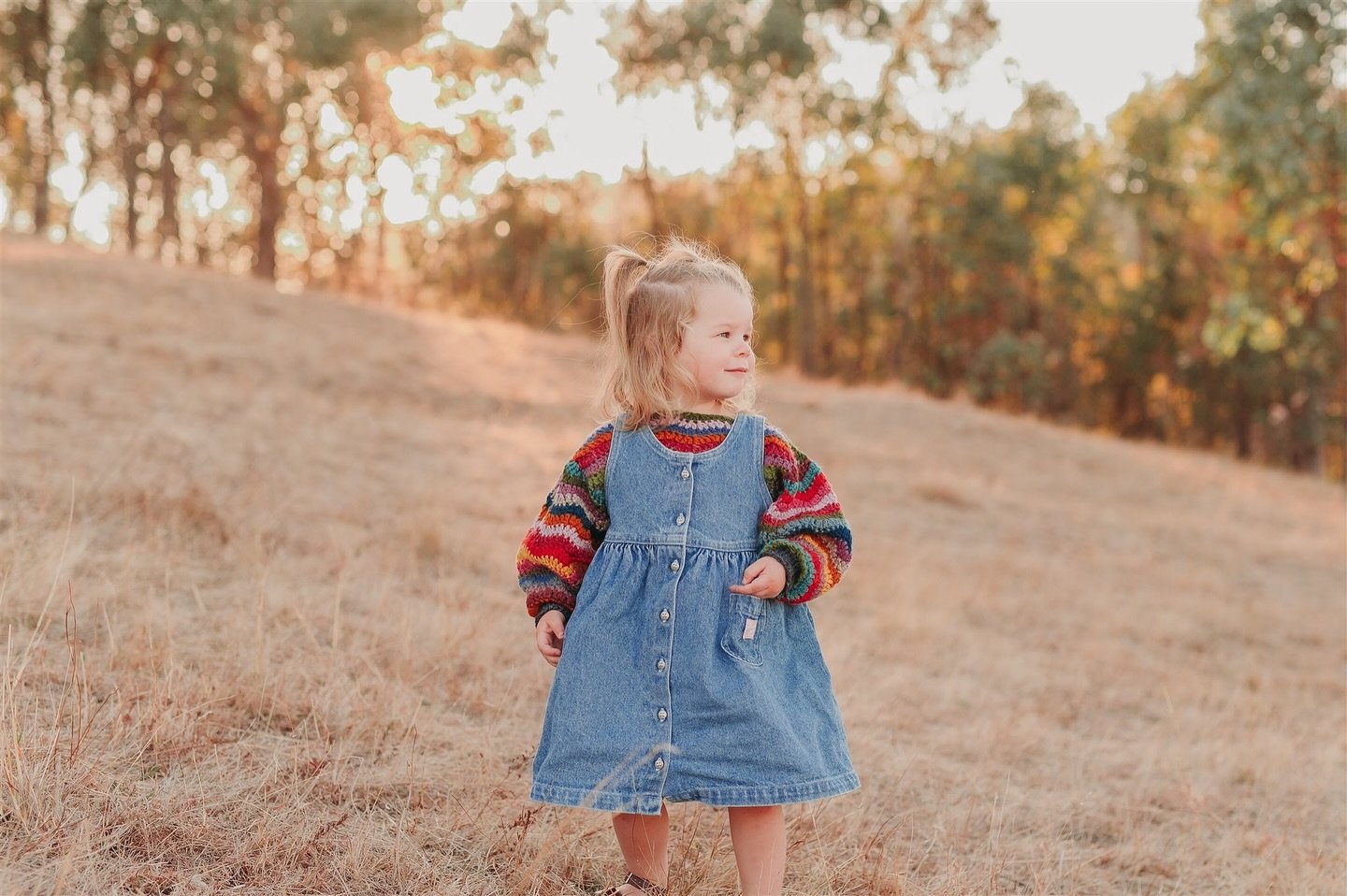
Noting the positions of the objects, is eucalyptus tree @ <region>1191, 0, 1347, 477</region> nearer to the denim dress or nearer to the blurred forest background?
the blurred forest background

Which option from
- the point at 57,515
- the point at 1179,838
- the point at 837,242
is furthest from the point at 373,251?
the point at 1179,838

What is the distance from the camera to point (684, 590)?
259 centimetres

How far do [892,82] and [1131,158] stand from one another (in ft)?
23.7

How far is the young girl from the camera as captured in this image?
2525mm

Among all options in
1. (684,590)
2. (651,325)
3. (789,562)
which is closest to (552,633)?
(684,590)

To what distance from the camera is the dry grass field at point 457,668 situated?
294 centimetres

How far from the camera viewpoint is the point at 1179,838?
396 centimetres

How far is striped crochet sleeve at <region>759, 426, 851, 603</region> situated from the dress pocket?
92mm

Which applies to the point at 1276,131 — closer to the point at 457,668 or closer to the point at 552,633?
the point at 457,668

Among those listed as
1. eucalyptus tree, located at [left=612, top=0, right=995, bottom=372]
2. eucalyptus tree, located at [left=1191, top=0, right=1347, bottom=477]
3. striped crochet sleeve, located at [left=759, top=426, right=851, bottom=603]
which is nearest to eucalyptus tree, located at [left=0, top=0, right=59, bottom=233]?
eucalyptus tree, located at [left=612, top=0, right=995, bottom=372]

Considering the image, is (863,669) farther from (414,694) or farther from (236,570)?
(236,570)

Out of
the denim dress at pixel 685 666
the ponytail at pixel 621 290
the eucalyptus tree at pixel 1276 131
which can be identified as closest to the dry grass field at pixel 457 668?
the denim dress at pixel 685 666

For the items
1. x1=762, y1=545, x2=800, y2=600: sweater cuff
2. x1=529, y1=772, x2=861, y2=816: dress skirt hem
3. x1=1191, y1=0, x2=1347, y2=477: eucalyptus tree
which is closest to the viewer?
x1=529, y1=772, x2=861, y2=816: dress skirt hem

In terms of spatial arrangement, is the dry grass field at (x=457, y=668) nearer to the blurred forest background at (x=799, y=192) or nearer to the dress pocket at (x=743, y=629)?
the dress pocket at (x=743, y=629)
